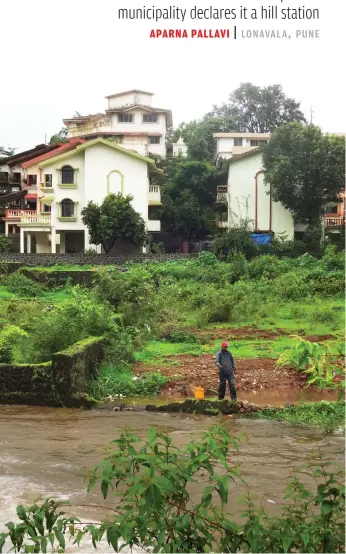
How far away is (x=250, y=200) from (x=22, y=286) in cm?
1701

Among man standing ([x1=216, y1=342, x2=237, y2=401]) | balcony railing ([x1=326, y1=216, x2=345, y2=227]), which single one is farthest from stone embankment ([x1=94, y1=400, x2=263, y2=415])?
balcony railing ([x1=326, y1=216, x2=345, y2=227])

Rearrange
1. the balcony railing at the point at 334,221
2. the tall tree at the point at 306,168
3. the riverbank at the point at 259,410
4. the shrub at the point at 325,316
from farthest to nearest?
the balcony railing at the point at 334,221, the tall tree at the point at 306,168, the shrub at the point at 325,316, the riverbank at the point at 259,410

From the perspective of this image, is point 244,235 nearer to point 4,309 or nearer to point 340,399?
point 4,309

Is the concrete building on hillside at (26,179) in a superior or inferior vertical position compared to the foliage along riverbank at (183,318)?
superior

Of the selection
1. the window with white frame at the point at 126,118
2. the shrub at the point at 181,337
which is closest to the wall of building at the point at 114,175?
the window with white frame at the point at 126,118

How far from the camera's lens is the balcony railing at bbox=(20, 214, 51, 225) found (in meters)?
40.6

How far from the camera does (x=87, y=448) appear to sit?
10.5m

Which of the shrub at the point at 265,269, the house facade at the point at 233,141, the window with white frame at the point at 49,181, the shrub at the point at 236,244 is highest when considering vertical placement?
the house facade at the point at 233,141

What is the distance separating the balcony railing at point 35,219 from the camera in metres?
40.6

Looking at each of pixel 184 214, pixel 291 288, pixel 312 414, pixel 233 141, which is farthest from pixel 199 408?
pixel 233 141

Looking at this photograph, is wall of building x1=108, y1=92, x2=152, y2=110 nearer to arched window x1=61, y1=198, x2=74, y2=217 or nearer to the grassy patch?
arched window x1=61, y1=198, x2=74, y2=217

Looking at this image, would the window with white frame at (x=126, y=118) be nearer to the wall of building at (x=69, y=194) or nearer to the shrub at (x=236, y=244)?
the wall of building at (x=69, y=194)

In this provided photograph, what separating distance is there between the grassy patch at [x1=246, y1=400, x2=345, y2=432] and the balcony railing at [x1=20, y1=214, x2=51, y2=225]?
30064mm

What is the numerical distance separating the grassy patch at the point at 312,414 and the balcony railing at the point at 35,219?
30064 millimetres
